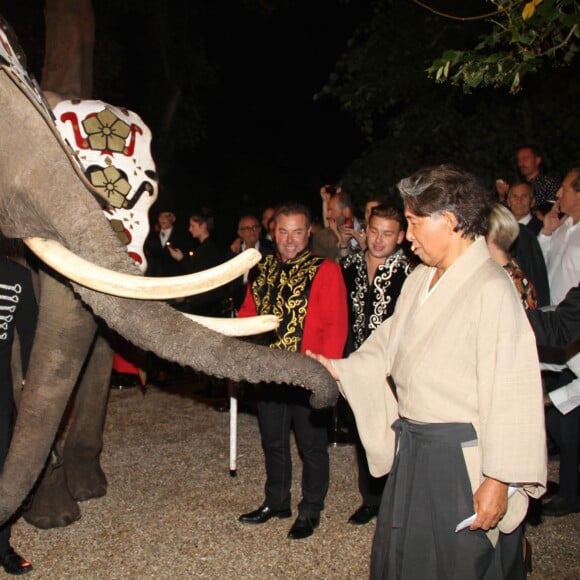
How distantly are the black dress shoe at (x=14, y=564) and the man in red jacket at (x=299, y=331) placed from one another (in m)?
1.33

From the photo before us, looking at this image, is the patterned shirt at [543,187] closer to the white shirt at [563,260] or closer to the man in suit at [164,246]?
the white shirt at [563,260]

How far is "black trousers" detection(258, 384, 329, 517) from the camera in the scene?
4.49 m

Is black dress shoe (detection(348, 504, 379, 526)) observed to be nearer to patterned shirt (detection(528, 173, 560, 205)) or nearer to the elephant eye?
the elephant eye

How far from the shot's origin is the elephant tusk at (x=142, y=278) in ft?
8.27

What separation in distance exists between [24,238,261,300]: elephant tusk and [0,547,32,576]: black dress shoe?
2040 mm

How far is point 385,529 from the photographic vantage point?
2.89 meters

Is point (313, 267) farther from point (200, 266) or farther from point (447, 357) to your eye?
point (200, 266)

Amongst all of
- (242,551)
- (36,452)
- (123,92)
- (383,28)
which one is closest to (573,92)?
(383,28)

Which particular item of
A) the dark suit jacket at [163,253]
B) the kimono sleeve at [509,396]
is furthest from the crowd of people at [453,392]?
the dark suit jacket at [163,253]

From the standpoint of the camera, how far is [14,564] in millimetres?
4035

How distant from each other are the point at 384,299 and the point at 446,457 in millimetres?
2165

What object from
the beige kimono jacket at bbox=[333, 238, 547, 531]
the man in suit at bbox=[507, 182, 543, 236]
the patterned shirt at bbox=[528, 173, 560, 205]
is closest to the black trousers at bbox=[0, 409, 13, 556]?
the beige kimono jacket at bbox=[333, 238, 547, 531]

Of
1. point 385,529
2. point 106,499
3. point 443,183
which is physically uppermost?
point 443,183

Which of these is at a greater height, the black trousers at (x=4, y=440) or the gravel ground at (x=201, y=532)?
the black trousers at (x=4, y=440)
